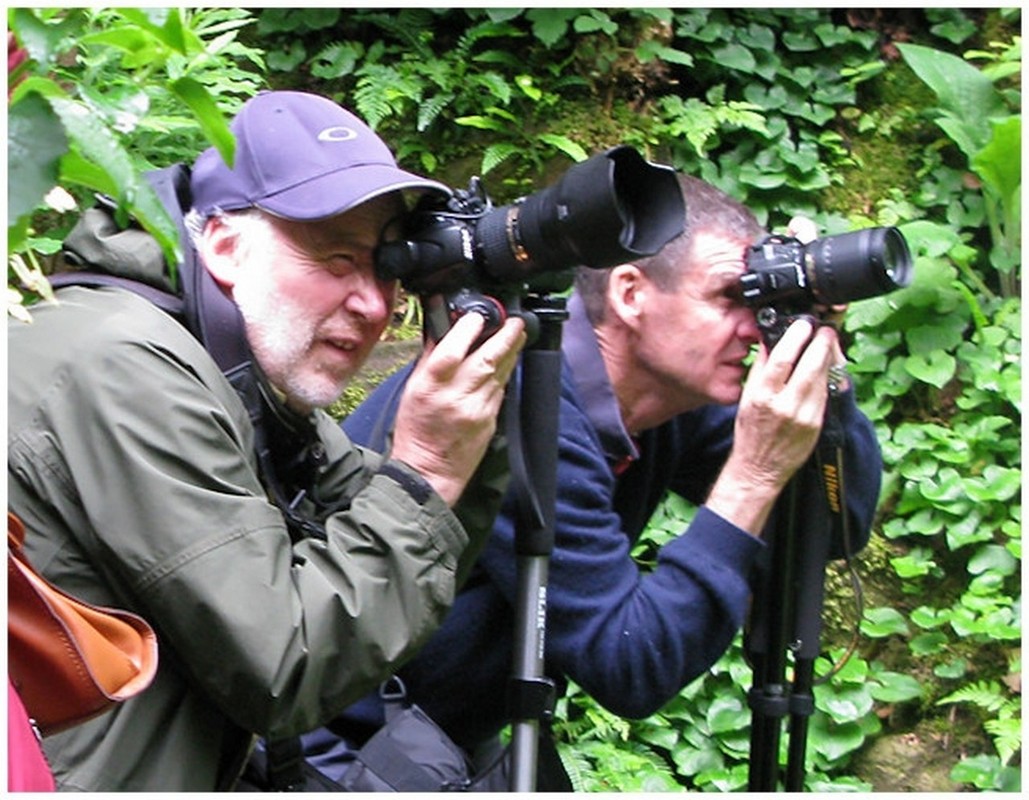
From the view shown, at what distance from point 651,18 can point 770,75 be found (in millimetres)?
416

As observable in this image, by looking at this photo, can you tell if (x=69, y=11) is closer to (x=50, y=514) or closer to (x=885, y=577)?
(x=50, y=514)

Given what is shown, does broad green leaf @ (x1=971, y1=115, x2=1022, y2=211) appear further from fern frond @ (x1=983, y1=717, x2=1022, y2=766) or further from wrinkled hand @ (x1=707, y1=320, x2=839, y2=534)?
wrinkled hand @ (x1=707, y1=320, x2=839, y2=534)

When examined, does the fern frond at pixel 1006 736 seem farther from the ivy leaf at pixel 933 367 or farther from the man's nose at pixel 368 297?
the man's nose at pixel 368 297

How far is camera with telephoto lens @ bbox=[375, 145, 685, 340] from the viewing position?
2.12m

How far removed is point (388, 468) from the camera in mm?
2023

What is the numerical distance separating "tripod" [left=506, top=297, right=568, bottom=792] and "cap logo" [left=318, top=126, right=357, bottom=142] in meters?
0.39

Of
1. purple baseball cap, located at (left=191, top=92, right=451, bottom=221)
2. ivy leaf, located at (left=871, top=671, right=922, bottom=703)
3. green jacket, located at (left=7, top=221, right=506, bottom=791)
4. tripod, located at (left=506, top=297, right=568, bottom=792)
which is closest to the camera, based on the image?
green jacket, located at (left=7, top=221, right=506, bottom=791)

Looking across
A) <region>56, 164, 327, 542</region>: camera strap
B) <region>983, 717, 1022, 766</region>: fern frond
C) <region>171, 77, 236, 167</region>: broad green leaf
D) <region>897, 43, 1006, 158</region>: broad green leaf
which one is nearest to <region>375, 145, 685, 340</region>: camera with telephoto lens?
<region>56, 164, 327, 542</region>: camera strap

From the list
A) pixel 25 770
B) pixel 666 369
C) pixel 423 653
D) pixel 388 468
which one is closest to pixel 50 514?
pixel 388 468

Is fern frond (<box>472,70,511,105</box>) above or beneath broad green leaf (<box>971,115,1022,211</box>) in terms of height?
above

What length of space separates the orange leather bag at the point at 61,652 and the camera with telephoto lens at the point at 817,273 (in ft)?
4.73

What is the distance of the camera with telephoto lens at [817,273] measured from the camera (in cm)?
246

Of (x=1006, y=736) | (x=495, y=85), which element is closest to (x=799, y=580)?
(x=1006, y=736)

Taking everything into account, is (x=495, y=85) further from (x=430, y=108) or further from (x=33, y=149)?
(x=33, y=149)
